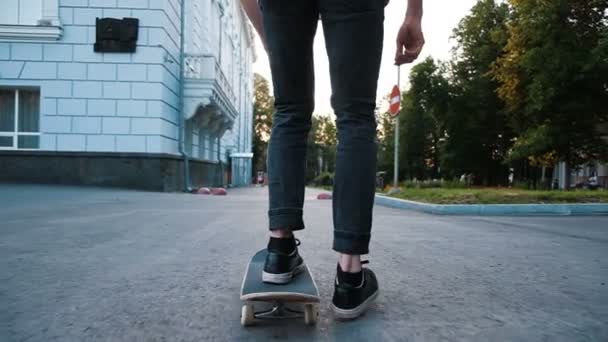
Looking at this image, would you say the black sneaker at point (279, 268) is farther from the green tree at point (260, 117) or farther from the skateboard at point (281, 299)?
the green tree at point (260, 117)

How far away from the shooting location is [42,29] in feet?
36.8

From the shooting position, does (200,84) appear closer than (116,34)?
No

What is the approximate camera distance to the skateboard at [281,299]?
1.42 metres

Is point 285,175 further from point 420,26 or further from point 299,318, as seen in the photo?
point 420,26

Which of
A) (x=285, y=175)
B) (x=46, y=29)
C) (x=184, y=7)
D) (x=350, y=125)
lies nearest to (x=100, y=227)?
(x=285, y=175)

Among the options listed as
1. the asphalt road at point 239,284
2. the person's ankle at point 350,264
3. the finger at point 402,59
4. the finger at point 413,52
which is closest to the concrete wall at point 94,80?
the asphalt road at point 239,284

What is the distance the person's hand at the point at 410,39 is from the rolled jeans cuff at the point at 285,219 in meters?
0.80

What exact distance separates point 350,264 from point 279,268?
0.79 feet

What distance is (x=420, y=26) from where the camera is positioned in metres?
1.85

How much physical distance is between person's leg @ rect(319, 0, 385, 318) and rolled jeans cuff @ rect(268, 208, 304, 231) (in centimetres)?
15

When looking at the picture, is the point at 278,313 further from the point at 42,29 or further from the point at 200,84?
the point at 200,84

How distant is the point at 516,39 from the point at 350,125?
25.3 meters

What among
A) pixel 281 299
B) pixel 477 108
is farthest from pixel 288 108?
pixel 477 108

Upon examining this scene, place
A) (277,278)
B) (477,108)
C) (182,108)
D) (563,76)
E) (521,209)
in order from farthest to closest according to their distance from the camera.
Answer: (477,108) → (563,76) → (182,108) → (521,209) → (277,278)
